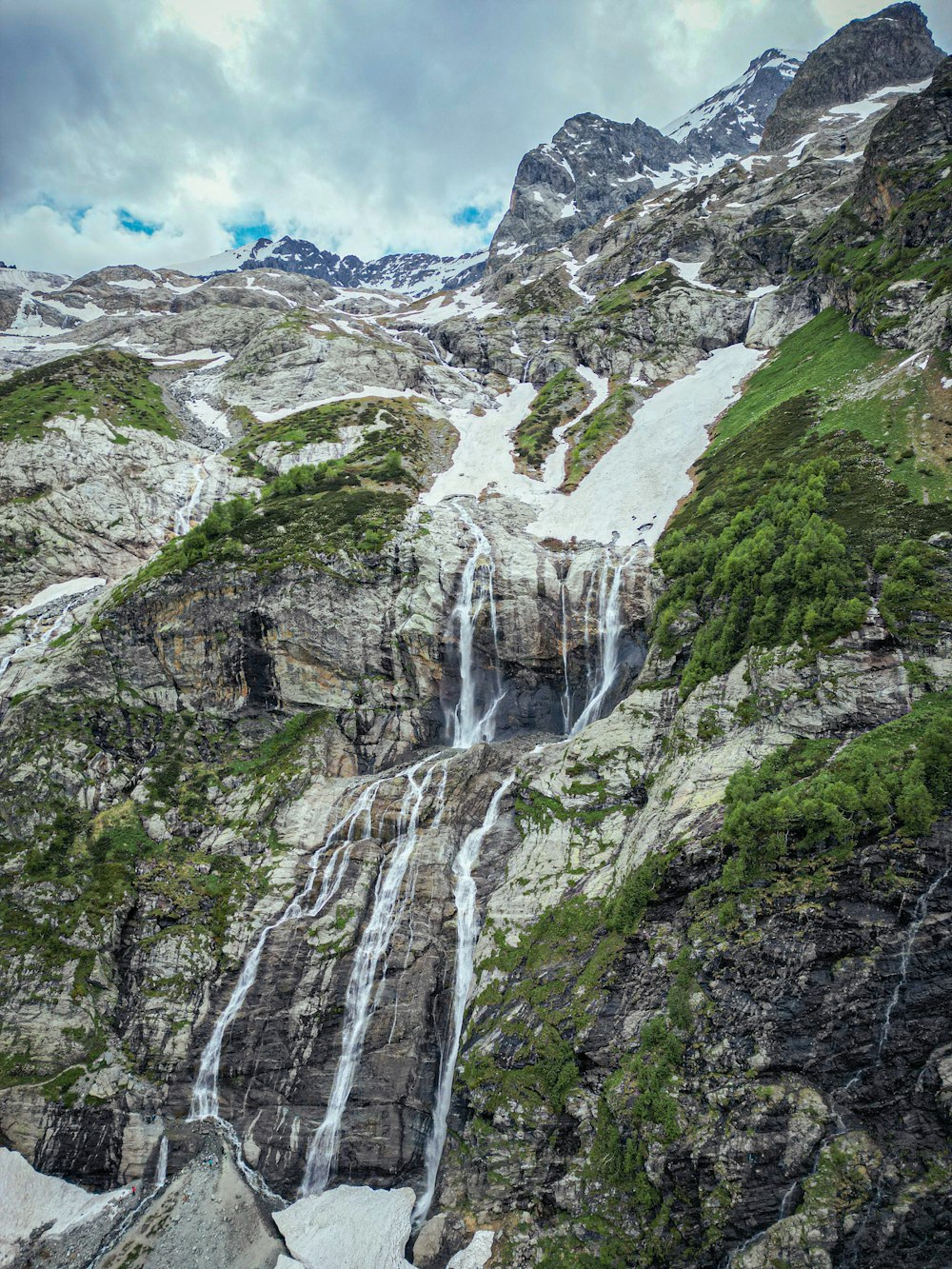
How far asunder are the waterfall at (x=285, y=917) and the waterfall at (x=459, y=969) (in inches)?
232

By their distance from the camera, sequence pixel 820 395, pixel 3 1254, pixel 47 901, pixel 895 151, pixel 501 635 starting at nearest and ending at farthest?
pixel 3 1254
pixel 47 901
pixel 501 635
pixel 820 395
pixel 895 151

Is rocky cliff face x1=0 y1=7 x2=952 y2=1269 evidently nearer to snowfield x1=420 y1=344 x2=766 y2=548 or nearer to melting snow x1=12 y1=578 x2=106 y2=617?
melting snow x1=12 y1=578 x2=106 y2=617

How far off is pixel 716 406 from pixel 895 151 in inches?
1017

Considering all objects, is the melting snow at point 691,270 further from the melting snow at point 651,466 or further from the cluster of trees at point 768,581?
the cluster of trees at point 768,581

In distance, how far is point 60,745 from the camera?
3778cm

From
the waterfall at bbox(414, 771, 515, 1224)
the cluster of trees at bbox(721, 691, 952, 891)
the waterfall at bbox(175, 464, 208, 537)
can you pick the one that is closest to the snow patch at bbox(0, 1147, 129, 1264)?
the waterfall at bbox(414, 771, 515, 1224)

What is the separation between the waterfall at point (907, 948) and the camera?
17.2 metres

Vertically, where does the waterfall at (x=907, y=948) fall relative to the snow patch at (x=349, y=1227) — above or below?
above

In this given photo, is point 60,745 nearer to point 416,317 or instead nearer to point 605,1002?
point 605,1002

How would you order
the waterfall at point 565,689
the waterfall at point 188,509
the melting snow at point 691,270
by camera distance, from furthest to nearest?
1. the melting snow at point 691,270
2. the waterfall at point 188,509
3. the waterfall at point 565,689

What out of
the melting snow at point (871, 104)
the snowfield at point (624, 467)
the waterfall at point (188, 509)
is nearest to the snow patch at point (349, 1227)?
the snowfield at point (624, 467)

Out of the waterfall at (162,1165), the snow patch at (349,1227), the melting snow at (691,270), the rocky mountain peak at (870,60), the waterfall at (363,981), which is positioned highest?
the rocky mountain peak at (870,60)

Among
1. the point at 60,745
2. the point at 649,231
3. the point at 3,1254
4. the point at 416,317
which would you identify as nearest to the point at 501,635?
the point at 60,745

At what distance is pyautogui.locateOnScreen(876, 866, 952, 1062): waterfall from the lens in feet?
56.5
